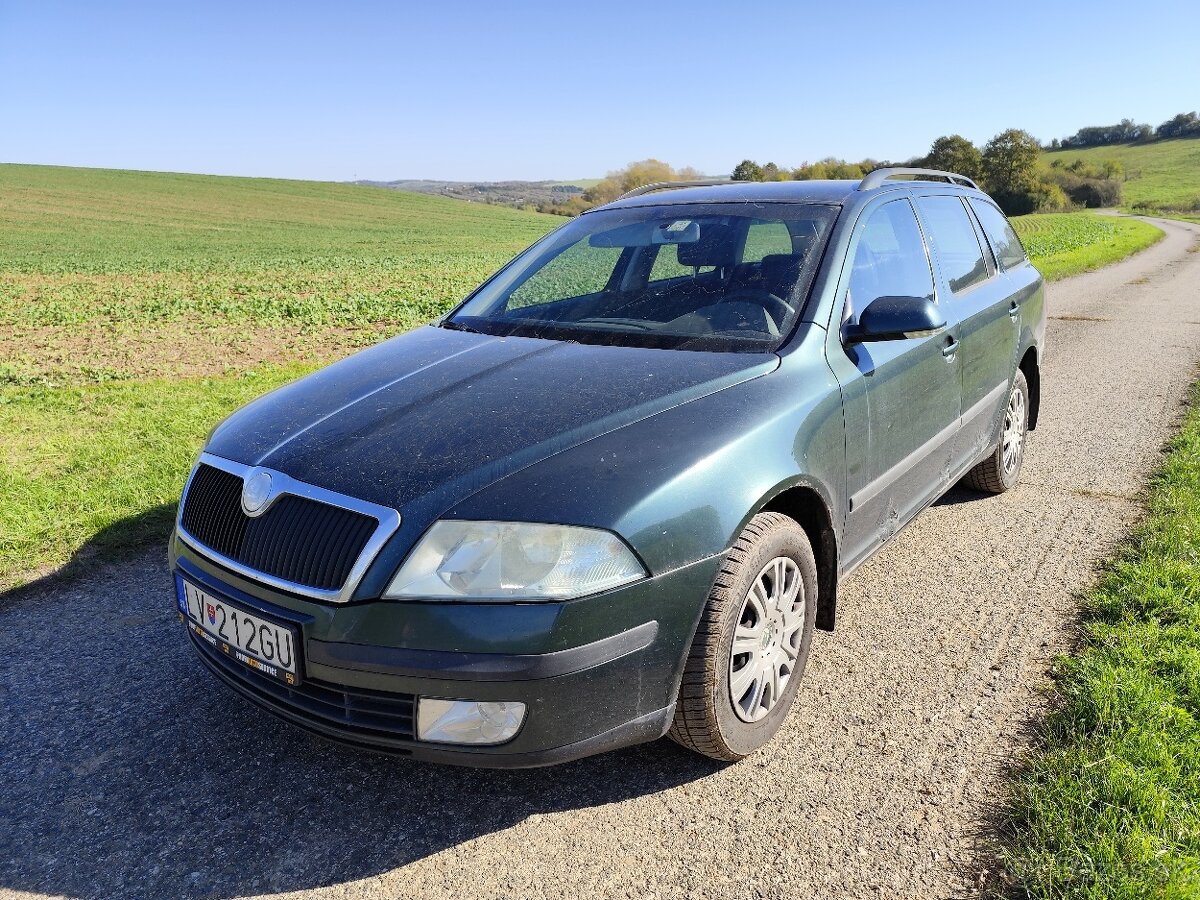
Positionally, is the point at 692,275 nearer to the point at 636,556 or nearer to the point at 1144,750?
the point at 636,556

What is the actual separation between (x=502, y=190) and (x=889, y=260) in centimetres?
11770

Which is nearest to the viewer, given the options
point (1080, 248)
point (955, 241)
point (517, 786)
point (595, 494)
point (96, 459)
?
point (595, 494)

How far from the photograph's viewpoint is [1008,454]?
16.2 ft

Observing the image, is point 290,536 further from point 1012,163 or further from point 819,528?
point 1012,163

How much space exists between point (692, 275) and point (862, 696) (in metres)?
1.71

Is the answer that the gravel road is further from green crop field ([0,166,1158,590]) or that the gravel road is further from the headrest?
the headrest

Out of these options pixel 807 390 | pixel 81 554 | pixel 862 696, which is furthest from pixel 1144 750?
pixel 81 554

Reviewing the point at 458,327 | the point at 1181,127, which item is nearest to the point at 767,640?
the point at 458,327

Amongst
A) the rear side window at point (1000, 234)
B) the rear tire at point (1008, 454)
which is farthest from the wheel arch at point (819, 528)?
the rear side window at point (1000, 234)

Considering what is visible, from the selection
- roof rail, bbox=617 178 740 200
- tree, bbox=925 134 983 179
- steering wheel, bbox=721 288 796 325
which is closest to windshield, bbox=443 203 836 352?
steering wheel, bbox=721 288 796 325

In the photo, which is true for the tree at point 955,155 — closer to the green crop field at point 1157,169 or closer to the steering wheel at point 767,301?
the green crop field at point 1157,169

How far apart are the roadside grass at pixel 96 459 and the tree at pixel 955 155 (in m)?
78.9

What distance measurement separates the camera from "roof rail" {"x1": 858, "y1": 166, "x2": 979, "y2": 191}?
372cm

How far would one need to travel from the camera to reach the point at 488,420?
256 cm
